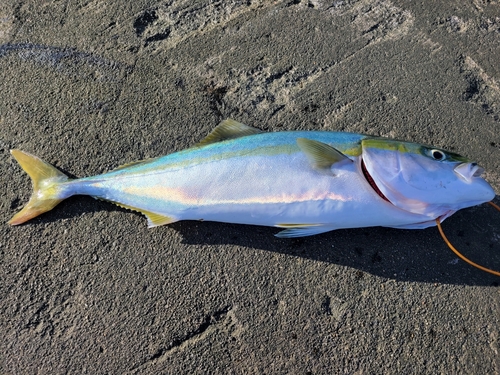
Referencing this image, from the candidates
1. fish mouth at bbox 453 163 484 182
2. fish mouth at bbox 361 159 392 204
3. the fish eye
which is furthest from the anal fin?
fish mouth at bbox 453 163 484 182

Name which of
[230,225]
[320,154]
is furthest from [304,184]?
[230,225]

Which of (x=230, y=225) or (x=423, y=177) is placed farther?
(x=230, y=225)

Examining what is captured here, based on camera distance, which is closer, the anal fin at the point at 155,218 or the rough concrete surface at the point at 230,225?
the rough concrete surface at the point at 230,225

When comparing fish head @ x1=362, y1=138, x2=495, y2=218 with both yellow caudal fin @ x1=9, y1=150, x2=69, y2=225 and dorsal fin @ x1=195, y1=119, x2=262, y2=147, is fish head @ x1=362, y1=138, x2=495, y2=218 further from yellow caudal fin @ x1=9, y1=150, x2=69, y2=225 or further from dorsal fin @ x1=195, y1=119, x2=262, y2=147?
yellow caudal fin @ x1=9, y1=150, x2=69, y2=225

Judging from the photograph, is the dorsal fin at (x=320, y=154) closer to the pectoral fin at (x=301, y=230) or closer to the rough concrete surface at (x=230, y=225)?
the pectoral fin at (x=301, y=230)

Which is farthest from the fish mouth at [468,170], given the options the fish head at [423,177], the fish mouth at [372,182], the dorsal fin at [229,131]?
the dorsal fin at [229,131]

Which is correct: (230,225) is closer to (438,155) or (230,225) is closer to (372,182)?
(372,182)
